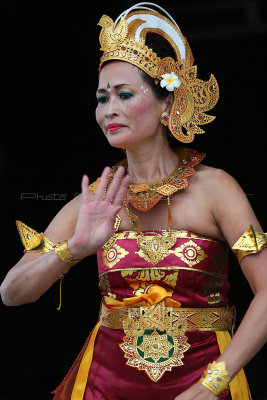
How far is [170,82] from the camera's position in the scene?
306 cm

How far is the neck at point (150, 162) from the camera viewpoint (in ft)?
10.2

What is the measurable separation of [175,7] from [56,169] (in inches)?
48.1

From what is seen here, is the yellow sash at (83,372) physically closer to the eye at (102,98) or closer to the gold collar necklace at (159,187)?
the gold collar necklace at (159,187)

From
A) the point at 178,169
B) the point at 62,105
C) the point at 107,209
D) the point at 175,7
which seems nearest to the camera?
the point at 107,209

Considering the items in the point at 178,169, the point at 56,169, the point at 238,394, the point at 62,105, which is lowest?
the point at 238,394

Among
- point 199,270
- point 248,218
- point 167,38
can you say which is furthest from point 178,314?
point 167,38

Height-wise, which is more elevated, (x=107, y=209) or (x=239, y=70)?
(x=239, y=70)

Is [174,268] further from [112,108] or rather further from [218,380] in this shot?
[112,108]

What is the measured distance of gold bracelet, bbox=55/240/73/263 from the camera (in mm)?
2789

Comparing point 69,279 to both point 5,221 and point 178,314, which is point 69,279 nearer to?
point 5,221

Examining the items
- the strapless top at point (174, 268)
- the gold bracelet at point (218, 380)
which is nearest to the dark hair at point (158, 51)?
the strapless top at point (174, 268)

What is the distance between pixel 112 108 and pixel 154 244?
0.50m

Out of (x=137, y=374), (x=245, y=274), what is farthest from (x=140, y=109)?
(x=137, y=374)

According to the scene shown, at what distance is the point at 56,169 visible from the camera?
17.1 ft
